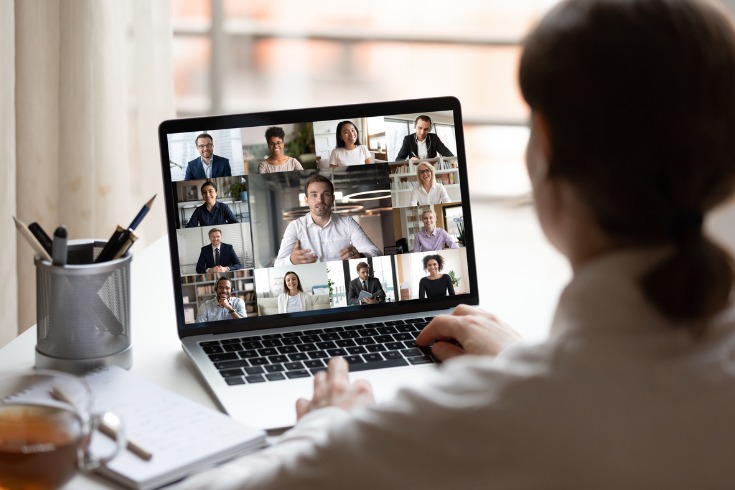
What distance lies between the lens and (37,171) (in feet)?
7.47

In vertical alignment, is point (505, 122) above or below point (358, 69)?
below

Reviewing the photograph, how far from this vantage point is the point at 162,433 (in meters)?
0.92

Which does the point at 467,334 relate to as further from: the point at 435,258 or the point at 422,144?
the point at 422,144

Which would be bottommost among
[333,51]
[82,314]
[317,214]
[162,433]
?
[162,433]

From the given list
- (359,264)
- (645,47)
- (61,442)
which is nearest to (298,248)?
(359,264)

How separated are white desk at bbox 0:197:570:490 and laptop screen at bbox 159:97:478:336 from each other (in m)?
0.07

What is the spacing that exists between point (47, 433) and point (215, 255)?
1.47 ft

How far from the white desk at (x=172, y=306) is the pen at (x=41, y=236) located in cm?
15

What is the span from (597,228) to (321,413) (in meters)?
0.34

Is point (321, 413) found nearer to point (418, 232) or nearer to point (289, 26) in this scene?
point (418, 232)

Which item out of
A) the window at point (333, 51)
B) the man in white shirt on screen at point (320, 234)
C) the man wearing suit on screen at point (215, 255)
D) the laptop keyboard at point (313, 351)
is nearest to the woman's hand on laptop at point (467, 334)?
the laptop keyboard at point (313, 351)

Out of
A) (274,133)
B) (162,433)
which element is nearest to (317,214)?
(274,133)

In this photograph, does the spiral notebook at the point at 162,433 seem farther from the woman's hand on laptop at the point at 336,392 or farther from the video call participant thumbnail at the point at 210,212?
the video call participant thumbnail at the point at 210,212

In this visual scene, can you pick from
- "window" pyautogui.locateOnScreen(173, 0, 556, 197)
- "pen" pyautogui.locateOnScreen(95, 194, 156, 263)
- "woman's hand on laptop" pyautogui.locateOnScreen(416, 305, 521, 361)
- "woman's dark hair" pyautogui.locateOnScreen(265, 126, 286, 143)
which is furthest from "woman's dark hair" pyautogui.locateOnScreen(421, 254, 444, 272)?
"window" pyautogui.locateOnScreen(173, 0, 556, 197)
